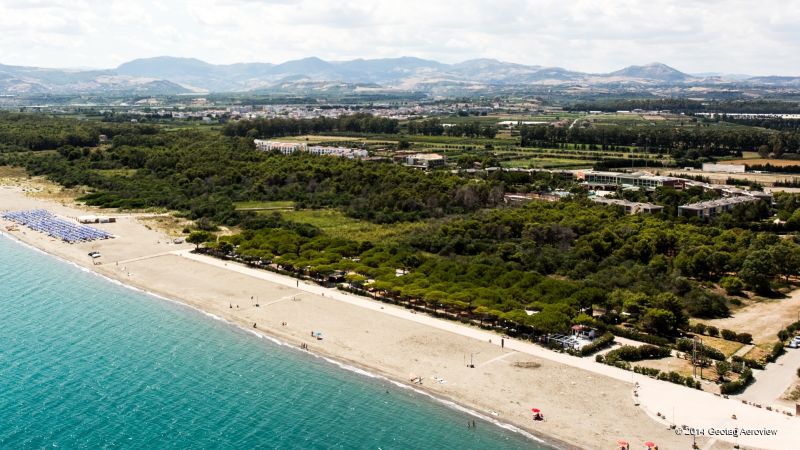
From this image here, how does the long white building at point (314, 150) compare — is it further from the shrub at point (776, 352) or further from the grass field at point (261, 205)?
the shrub at point (776, 352)

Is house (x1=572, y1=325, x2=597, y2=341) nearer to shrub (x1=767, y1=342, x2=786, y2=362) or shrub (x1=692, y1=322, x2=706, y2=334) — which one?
shrub (x1=692, y1=322, x2=706, y2=334)

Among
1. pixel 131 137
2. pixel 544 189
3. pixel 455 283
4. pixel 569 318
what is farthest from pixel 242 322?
pixel 131 137

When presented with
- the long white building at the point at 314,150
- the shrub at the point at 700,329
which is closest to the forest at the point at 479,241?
the shrub at the point at 700,329

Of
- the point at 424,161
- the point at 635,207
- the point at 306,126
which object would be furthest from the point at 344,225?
the point at 306,126

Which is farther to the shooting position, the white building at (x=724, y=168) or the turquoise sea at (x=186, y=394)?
the white building at (x=724, y=168)

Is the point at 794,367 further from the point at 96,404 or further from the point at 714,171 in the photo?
the point at 714,171
